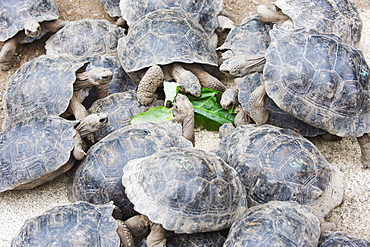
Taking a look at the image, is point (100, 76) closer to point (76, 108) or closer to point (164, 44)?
point (76, 108)

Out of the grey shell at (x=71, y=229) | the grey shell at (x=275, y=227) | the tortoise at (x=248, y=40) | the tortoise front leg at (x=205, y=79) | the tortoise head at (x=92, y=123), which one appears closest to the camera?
the grey shell at (x=275, y=227)

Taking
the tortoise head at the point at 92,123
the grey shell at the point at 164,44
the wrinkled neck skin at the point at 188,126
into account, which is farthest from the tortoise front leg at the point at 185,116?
the tortoise head at the point at 92,123

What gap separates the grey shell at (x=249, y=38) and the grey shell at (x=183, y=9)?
0.37m

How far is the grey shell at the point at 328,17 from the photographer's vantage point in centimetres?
450

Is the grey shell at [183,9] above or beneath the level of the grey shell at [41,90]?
above

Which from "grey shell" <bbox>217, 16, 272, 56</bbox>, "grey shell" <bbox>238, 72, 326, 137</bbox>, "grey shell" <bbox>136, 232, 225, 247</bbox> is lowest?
"grey shell" <bbox>136, 232, 225, 247</bbox>

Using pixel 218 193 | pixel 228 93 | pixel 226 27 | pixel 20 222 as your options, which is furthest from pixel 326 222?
pixel 226 27

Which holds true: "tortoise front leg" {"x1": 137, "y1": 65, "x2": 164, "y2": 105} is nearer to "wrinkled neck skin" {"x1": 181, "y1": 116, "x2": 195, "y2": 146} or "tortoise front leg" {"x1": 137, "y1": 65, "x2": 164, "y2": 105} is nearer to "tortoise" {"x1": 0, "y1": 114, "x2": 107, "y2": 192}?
"wrinkled neck skin" {"x1": 181, "y1": 116, "x2": 195, "y2": 146}

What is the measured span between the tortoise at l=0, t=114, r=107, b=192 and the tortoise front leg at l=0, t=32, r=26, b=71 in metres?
1.82

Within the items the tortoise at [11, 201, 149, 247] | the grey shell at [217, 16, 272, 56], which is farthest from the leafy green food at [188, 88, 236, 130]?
the tortoise at [11, 201, 149, 247]

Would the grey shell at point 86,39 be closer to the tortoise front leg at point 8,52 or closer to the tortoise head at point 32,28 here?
the tortoise head at point 32,28

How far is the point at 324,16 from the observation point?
14.9ft

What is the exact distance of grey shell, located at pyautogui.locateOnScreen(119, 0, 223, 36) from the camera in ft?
16.2

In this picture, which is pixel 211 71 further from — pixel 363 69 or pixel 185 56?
pixel 363 69
